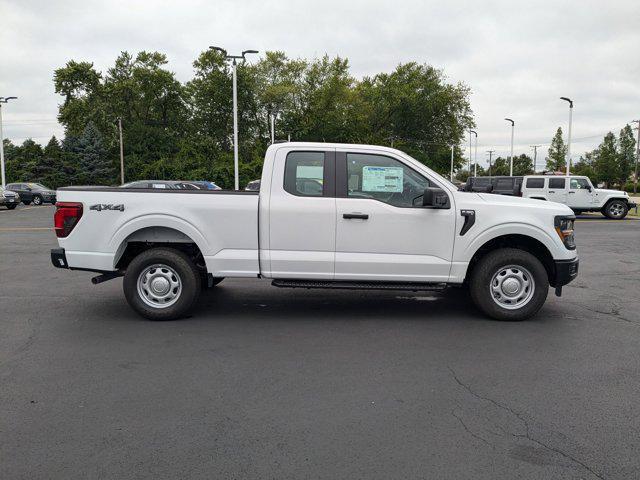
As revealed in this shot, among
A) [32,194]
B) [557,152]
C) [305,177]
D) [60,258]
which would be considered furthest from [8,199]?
[557,152]

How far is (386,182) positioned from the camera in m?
6.20

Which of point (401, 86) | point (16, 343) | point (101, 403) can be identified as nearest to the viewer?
point (101, 403)

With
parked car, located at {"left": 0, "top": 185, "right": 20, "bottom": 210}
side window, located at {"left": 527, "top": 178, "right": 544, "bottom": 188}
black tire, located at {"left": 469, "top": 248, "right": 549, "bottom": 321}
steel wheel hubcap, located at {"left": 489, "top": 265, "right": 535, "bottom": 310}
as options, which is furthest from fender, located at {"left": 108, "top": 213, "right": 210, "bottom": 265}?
parked car, located at {"left": 0, "top": 185, "right": 20, "bottom": 210}

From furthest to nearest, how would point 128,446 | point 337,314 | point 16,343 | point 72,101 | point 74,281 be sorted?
point 72,101
point 74,281
point 337,314
point 16,343
point 128,446

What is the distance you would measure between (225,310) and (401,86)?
2769 inches

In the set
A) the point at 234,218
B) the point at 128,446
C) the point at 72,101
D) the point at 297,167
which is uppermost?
the point at 72,101

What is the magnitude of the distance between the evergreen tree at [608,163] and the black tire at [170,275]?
8931 cm

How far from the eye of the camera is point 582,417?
3.77 meters

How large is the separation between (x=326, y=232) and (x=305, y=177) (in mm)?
669

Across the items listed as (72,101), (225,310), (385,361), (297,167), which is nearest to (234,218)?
(297,167)

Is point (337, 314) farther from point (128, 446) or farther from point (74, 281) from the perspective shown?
point (74, 281)

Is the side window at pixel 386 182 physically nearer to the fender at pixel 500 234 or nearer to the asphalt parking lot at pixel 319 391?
the fender at pixel 500 234

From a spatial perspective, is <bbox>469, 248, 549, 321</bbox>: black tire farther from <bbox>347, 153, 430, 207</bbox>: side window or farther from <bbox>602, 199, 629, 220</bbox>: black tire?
<bbox>602, 199, 629, 220</bbox>: black tire

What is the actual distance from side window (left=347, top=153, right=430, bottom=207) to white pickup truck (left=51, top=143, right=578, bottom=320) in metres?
0.01
